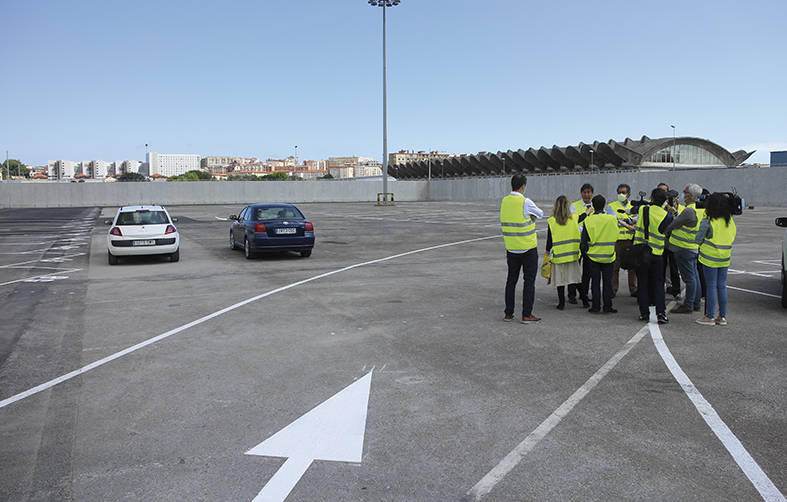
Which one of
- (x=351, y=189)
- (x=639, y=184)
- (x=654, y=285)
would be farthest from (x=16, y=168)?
(x=654, y=285)

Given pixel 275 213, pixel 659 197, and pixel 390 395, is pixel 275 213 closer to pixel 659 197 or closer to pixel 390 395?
pixel 659 197

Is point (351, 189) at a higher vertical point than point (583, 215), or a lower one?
higher

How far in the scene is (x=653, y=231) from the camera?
321 inches

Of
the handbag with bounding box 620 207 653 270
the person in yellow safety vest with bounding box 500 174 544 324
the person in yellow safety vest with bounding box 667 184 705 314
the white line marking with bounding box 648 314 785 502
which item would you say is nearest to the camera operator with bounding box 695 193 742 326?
the person in yellow safety vest with bounding box 667 184 705 314

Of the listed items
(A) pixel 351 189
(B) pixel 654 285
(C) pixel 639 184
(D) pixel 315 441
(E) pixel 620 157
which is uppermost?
(E) pixel 620 157

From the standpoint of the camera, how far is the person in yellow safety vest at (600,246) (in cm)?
848

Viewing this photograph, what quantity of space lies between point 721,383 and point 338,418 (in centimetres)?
345

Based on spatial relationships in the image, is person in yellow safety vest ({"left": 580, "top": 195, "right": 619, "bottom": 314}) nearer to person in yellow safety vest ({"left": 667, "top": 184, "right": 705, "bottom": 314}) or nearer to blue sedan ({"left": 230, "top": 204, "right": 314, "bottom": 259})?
person in yellow safety vest ({"left": 667, "top": 184, "right": 705, "bottom": 314})

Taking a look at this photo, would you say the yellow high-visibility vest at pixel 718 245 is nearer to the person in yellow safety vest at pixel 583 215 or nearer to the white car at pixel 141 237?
the person in yellow safety vest at pixel 583 215

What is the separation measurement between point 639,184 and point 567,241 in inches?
1839

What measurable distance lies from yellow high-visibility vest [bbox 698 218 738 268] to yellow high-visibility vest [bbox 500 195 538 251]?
2.18m

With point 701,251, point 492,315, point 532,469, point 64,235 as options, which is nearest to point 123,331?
point 492,315

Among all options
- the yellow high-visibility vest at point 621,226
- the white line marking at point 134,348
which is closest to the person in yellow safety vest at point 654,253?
the yellow high-visibility vest at point 621,226

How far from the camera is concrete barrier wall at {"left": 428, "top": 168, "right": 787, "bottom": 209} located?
42.9 m
